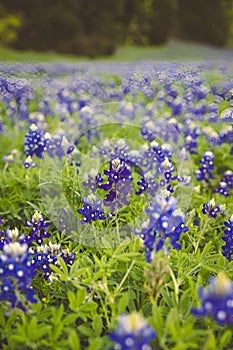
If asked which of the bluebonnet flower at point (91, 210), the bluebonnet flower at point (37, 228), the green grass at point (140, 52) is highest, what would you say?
the green grass at point (140, 52)

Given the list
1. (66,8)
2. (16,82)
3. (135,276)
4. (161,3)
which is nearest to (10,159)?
(16,82)

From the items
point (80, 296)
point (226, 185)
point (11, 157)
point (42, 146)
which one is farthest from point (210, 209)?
point (11, 157)

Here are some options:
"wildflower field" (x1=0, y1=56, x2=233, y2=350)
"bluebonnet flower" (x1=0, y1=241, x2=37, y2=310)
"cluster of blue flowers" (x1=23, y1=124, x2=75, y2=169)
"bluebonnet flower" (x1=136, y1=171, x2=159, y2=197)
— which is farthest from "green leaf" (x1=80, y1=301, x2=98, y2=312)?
"cluster of blue flowers" (x1=23, y1=124, x2=75, y2=169)

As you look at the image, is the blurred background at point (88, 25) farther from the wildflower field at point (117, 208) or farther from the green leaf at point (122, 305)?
the green leaf at point (122, 305)

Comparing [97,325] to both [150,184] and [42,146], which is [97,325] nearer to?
[150,184]

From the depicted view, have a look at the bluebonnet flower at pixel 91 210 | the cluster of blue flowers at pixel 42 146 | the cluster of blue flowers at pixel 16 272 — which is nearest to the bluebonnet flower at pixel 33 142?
the cluster of blue flowers at pixel 42 146

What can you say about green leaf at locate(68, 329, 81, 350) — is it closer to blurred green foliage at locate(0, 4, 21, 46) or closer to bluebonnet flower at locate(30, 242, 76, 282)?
bluebonnet flower at locate(30, 242, 76, 282)
